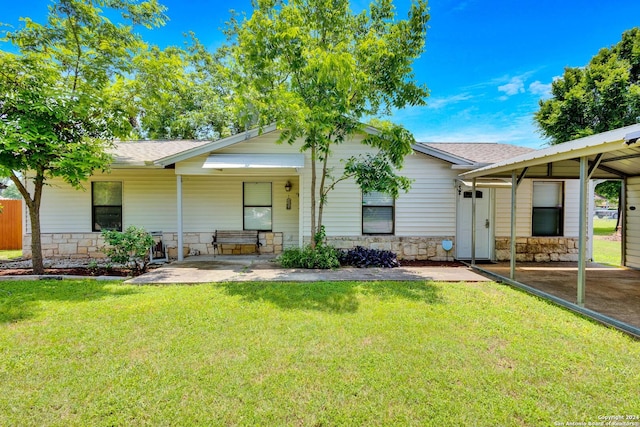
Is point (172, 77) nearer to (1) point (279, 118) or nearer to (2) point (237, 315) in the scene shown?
(1) point (279, 118)

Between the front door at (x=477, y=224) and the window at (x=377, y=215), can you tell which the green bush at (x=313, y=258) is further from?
the front door at (x=477, y=224)

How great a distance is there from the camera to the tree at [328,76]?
253 inches

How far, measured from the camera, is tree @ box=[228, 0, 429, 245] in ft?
21.1

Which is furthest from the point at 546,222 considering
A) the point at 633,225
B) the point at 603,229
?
the point at 603,229

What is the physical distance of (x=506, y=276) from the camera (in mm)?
6816

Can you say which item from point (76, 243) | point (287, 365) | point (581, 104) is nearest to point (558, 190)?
point (287, 365)

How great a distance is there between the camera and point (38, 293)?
5.32m

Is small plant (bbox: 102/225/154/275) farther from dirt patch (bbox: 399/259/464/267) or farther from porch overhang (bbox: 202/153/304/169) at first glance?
dirt patch (bbox: 399/259/464/267)

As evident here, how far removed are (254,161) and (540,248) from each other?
29.9ft

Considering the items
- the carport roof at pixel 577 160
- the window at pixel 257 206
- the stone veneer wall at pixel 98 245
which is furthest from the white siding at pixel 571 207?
the window at pixel 257 206

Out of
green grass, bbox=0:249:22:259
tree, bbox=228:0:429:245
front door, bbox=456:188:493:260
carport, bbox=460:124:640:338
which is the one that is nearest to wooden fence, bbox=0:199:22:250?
green grass, bbox=0:249:22:259

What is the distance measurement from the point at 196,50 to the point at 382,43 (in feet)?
56.9

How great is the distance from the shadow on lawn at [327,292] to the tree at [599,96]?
1746cm

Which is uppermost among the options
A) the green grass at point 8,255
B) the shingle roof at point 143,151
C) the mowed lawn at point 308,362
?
the shingle roof at point 143,151
